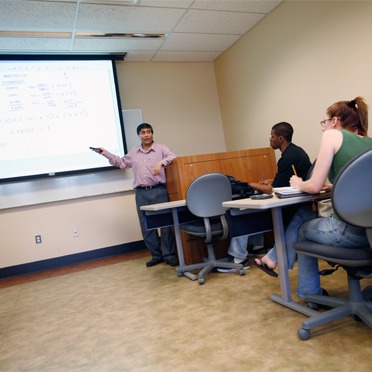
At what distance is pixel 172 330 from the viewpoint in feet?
6.04

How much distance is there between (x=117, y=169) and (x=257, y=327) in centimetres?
297

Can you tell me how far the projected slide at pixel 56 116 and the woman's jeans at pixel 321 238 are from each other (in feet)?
9.62

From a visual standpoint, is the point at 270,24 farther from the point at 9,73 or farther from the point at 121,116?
the point at 9,73

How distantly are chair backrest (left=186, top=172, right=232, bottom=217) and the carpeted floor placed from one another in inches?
23.1

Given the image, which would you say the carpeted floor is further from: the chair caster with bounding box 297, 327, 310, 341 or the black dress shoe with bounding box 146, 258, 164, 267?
the black dress shoe with bounding box 146, 258, 164, 267

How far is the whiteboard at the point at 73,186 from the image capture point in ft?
12.6

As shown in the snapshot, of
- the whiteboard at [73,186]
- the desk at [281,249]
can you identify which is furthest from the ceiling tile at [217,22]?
the desk at [281,249]

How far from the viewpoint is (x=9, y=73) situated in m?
3.76

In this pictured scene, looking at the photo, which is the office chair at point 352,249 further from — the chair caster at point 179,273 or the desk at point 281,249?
the chair caster at point 179,273

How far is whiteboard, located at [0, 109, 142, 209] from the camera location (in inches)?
151

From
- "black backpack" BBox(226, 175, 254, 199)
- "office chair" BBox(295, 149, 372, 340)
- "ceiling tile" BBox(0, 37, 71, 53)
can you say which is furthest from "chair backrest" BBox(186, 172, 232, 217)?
"ceiling tile" BBox(0, 37, 71, 53)

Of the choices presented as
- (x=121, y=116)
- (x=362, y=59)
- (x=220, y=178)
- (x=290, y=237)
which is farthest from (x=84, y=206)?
(x=362, y=59)

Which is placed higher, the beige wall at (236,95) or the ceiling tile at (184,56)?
the ceiling tile at (184,56)

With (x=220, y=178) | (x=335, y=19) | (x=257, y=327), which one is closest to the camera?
(x=257, y=327)
